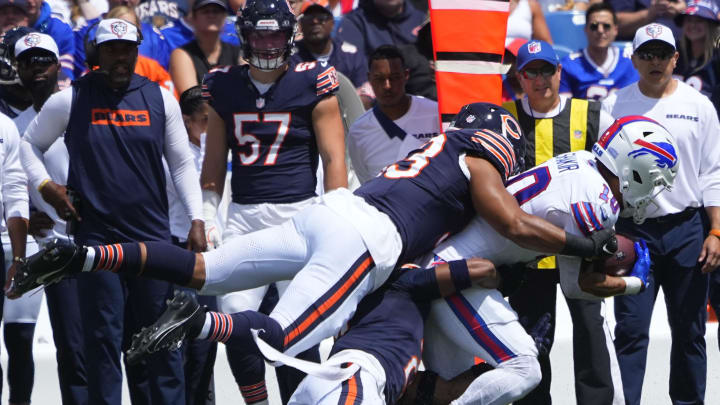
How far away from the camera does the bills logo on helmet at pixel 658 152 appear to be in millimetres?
4973

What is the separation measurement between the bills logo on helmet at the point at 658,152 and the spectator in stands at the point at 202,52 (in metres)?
3.68

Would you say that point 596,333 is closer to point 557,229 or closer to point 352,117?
point 557,229

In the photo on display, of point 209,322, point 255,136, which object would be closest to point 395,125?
point 255,136

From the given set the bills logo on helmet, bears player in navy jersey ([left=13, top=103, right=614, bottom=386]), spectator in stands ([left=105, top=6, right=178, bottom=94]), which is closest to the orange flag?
bears player in navy jersey ([left=13, top=103, right=614, bottom=386])

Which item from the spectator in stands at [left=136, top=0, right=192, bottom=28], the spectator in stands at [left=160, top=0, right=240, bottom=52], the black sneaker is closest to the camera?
the black sneaker

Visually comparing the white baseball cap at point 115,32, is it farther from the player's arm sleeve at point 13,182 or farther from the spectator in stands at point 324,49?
the spectator in stands at point 324,49

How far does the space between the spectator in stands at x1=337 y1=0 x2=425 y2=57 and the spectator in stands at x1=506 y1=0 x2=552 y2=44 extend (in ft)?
2.20

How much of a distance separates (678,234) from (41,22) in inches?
170

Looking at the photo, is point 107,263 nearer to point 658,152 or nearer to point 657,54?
point 658,152

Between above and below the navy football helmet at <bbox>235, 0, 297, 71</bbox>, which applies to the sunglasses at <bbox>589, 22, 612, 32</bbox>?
below

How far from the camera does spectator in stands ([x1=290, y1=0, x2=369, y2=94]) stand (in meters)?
8.16

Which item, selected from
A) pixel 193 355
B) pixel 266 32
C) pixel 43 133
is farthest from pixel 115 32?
pixel 193 355

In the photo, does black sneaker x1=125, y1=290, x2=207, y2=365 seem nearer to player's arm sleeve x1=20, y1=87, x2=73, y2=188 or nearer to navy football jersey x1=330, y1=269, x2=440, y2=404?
navy football jersey x1=330, y1=269, x2=440, y2=404

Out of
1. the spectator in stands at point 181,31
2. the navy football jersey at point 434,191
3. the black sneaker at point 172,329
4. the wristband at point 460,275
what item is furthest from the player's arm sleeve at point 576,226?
the spectator in stands at point 181,31
